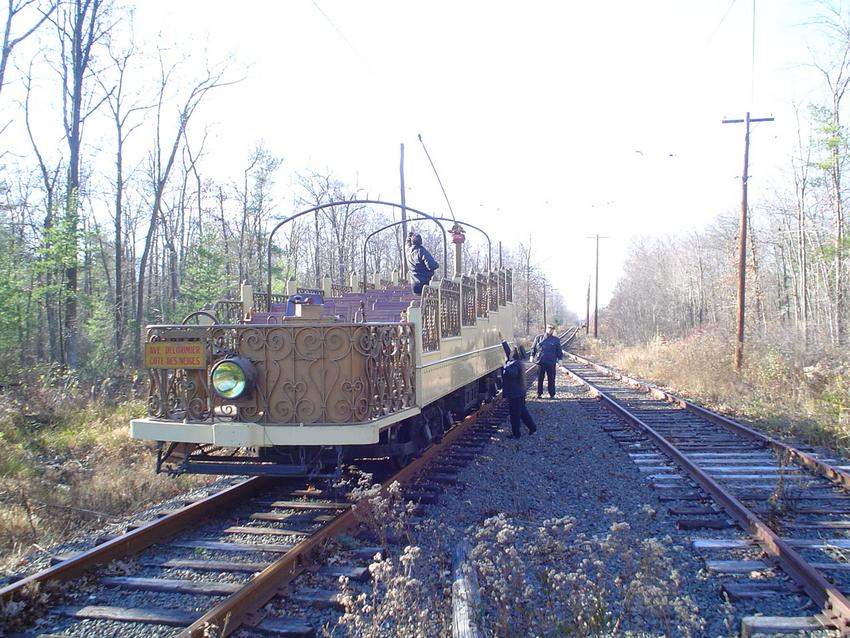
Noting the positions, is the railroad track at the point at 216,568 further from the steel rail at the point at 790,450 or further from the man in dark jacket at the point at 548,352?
the man in dark jacket at the point at 548,352

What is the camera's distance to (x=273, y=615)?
4023mm

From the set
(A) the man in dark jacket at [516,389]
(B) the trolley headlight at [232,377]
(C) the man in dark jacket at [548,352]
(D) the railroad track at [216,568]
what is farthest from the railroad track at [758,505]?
(B) the trolley headlight at [232,377]

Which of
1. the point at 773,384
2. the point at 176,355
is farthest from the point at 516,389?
the point at 773,384

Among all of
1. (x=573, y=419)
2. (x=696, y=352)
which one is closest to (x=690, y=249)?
(x=696, y=352)

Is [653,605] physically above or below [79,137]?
below

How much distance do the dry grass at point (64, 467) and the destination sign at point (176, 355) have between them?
1.71m

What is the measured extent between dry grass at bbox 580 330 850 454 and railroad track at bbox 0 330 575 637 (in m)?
6.98

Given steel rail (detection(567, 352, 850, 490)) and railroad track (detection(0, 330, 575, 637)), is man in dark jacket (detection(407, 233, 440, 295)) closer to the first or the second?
railroad track (detection(0, 330, 575, 637))

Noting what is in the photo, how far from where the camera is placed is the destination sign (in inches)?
235

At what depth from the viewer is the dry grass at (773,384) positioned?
1031 cm

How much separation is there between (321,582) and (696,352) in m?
18.7

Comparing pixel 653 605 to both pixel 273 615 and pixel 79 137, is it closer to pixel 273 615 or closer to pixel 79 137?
pixel 273 615

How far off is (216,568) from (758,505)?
509cm

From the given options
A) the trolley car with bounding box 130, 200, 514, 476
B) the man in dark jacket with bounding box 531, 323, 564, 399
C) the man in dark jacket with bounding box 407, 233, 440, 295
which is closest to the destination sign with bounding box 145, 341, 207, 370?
the trolley car with bounding box 130, 200, 514, 476
